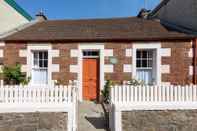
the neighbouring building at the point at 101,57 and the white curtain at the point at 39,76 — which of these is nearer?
the neighbouring building at the point at 101,57

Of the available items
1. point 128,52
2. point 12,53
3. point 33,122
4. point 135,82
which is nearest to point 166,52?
point 128,52

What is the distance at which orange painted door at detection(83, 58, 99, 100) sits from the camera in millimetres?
14195

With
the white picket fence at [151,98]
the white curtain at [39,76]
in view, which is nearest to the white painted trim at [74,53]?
the white curtain at [39,76]

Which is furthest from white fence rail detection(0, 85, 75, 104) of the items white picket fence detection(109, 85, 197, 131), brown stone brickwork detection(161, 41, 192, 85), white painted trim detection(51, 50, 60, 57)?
brown stone brickwork detection(161, 41, 192, 85)

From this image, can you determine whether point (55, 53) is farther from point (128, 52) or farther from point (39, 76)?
point (128, 52)

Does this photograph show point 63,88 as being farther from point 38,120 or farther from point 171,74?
point 171,74

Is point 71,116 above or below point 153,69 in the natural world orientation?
below

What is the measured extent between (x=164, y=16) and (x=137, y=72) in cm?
538

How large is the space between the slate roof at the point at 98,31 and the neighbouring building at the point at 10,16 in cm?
125

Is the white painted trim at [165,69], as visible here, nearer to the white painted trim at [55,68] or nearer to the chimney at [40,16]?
the white painted trim at [55,68]

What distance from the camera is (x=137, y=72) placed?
1395cm

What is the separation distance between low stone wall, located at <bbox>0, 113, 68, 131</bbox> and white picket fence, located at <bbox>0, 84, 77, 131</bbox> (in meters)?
0.14

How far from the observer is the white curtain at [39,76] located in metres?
14.4

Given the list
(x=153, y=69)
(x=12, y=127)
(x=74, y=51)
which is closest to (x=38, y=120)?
(x=12, y=127)
